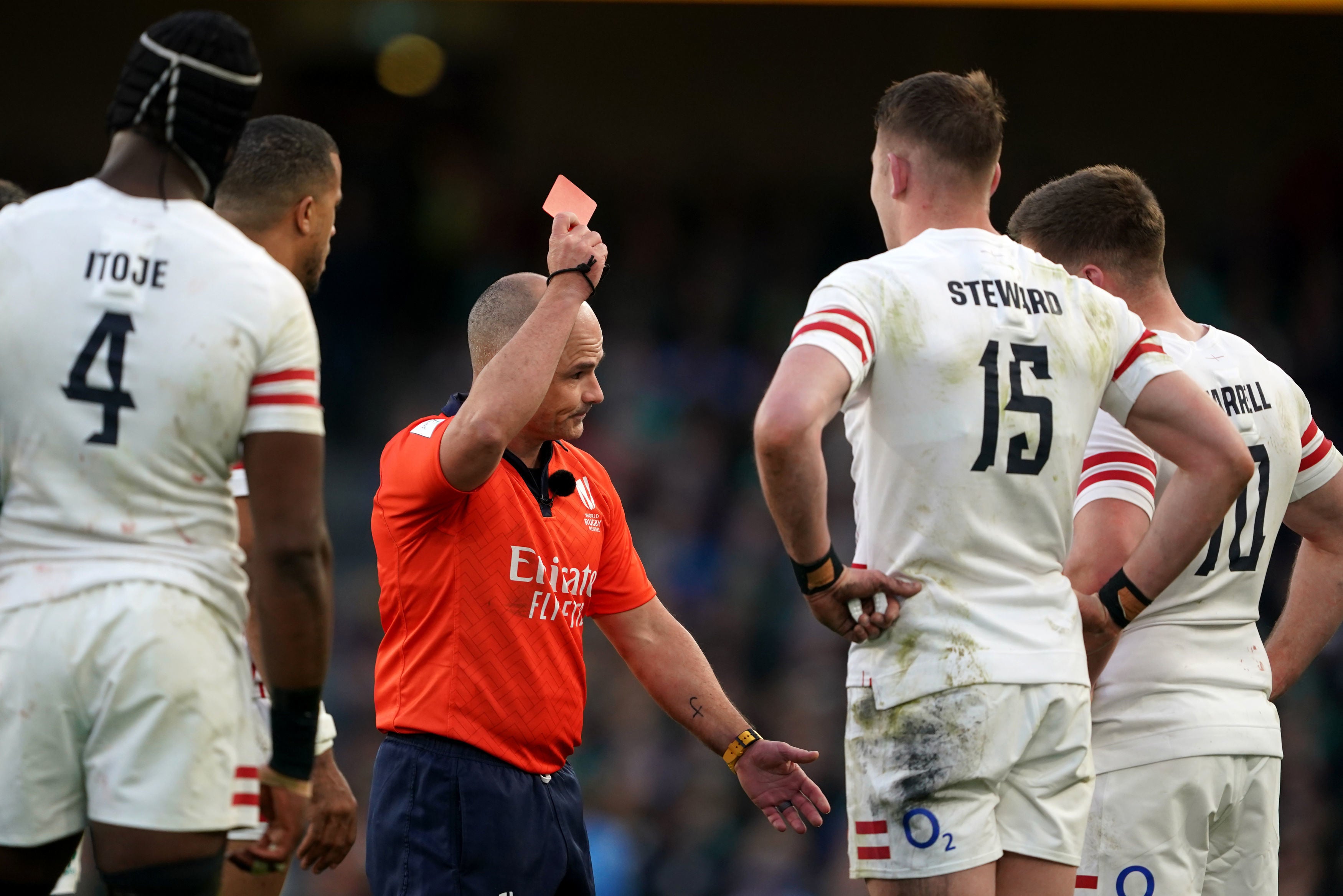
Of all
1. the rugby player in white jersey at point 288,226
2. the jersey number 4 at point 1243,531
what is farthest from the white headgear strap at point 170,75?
the jersey number 4 at point 1243,531

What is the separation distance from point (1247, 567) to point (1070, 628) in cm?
96

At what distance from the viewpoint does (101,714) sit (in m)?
2.81

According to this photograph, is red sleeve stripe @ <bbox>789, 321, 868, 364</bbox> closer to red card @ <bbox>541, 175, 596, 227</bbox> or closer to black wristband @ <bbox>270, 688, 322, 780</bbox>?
red card @ <bbox>541, 175, 596, 227</bbox>

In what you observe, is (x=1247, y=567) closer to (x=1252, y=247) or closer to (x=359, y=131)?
(x=1252, y=247)

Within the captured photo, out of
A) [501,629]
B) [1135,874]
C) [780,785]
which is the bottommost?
[1135,874]

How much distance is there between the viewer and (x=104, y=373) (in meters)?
2.84

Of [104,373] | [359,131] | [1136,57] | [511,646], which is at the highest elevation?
[1136,57]

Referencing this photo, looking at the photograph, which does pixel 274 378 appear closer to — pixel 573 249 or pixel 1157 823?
pixel 573 249

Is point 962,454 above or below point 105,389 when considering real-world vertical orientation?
below

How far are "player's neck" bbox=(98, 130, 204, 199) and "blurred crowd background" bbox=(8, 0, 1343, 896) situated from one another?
7.28 metres

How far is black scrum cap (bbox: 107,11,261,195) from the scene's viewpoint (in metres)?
3.01

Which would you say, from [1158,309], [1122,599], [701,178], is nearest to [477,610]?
[1122,599]

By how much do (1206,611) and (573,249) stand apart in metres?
2.13

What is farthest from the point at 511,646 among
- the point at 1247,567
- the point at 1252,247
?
the point at 1252,247
